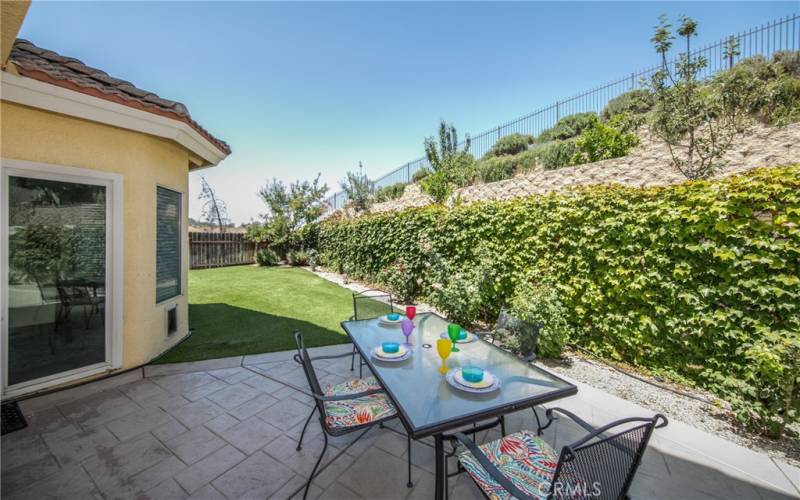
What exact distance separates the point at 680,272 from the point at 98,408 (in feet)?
22.0

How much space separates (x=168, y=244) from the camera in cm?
463

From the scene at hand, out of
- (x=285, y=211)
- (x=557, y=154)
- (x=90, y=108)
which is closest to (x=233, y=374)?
(x=90, y=108)

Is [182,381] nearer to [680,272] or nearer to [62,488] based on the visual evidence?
[62,488]

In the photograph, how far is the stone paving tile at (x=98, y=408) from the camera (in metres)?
2.95

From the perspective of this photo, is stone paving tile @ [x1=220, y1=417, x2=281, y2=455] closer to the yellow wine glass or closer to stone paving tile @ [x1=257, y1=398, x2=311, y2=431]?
stone paving tile @ [x1=257, y1=398, x2=311, y2=431]

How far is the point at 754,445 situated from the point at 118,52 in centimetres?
919

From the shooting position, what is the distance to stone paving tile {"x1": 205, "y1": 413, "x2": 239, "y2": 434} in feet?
9.40

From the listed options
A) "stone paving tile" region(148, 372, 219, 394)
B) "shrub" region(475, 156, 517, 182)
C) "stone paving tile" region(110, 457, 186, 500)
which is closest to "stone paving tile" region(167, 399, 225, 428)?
"stone paving tile" region(148, 372, 219, 394)

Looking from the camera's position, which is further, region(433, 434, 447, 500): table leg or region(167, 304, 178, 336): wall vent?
region(167, 304, 178, 336): wall vent

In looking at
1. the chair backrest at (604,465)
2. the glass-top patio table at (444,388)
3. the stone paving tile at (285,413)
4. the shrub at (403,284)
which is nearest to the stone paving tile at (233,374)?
the stone paving tile at (285,413)

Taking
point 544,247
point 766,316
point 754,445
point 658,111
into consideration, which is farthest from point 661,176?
point 754,445

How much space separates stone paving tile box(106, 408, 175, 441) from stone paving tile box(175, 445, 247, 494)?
85cm

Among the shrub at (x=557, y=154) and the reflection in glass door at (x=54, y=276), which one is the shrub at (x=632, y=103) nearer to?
the shrub at (x=557, y=154)

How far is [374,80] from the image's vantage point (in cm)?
1027
